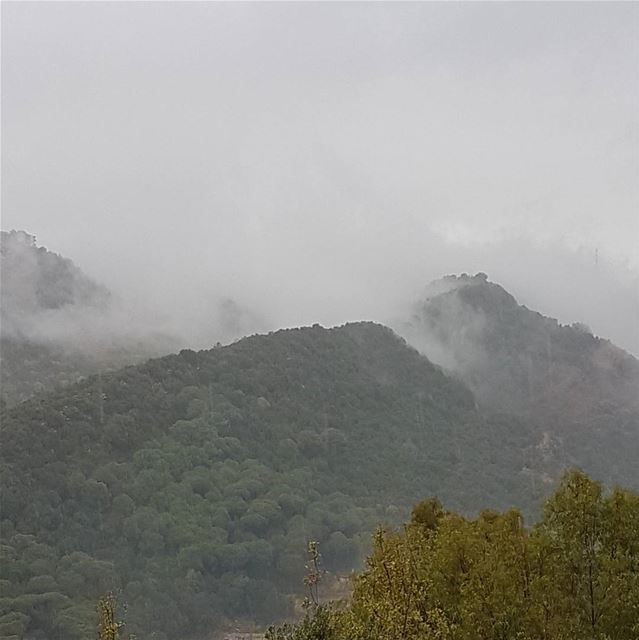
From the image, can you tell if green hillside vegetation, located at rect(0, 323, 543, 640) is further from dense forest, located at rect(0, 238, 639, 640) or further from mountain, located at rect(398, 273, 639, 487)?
mountain, located at rect(398, 273, 639, 487)

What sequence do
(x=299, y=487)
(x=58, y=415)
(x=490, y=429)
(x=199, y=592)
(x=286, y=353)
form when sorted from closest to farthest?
(x=199, y=592)
(x=58, y=415)
(x=299, y=487)
(x=286, y=353)
(x=490, y=429)

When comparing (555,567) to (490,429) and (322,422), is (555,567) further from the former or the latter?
(490,429)

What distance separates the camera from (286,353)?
16188cm

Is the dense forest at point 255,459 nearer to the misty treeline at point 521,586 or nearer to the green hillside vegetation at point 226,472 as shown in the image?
the green hillside vegetation at point 226,472

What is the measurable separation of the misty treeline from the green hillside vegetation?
69.8m

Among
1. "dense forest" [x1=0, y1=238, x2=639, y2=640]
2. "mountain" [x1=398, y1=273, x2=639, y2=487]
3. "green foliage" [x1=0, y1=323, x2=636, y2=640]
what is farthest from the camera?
"mountain" [x1=398, y1=273, x2=639, y2=487]

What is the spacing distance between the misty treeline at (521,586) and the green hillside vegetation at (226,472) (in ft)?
229

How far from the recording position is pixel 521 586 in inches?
1105

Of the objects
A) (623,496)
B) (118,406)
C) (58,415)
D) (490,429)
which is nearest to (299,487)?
(118,406)

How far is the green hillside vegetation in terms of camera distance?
104 meters

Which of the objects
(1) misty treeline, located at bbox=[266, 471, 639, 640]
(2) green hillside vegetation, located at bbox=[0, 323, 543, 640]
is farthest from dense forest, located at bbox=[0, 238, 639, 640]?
(1) misty treeline, located at bbox=[266, 471, 639, 640]

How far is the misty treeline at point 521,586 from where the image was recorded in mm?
24047

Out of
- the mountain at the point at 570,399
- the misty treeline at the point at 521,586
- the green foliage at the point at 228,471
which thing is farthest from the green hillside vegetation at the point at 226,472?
the misty treeline at the point at 521,586

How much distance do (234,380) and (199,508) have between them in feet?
106
